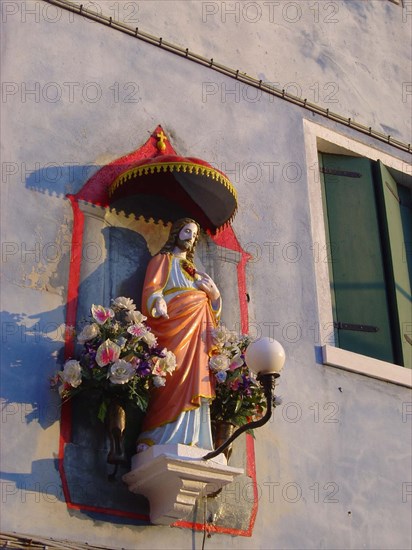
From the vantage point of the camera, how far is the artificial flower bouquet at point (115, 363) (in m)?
7.49

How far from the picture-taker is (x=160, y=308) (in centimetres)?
801

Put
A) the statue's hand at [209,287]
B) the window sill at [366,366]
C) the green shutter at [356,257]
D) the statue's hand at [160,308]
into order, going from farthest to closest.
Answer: the green shutter at [356,257]
the window sill at [366,366]
the statue's hand at [209,287]
the statue's hand at [160,308]

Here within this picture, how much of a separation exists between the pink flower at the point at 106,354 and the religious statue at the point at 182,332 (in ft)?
1.60

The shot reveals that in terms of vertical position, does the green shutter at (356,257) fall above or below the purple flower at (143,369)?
above

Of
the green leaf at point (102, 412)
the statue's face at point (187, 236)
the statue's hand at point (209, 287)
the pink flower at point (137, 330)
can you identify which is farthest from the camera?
the statue's face at point (187, 236)

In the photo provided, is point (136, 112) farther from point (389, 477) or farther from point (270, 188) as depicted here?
point (389, 477)

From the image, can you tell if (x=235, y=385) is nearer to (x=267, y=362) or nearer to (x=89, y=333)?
(x=267, y=362)

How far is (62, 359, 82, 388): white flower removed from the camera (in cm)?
743

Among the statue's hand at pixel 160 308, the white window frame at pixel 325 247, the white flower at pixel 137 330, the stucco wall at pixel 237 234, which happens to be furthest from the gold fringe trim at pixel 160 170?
the white window frame at pixel 325 247

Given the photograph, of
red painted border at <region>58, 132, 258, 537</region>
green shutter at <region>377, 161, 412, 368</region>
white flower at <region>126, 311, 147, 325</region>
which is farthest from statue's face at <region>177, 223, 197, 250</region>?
green shutter at <region>377, 161, 412, 368</region>

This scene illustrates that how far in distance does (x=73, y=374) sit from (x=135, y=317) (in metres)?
0.62

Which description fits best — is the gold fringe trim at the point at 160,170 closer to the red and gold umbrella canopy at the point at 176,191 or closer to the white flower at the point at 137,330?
the red and gold umbrella canopy at the point at 176,191

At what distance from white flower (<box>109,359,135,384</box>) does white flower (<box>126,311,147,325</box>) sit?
0.35 meters

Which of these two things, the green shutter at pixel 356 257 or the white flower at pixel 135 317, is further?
the green shutter at pixel 356 257
